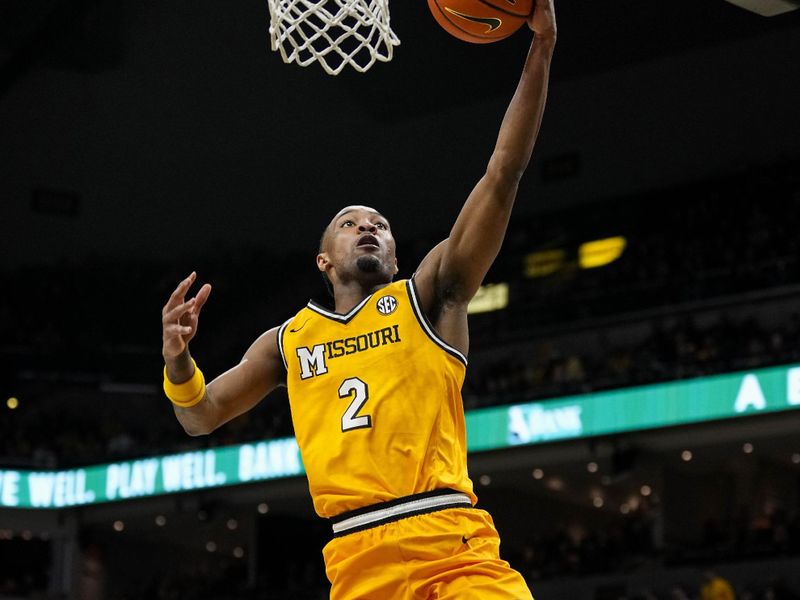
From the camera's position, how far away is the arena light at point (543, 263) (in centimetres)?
2642

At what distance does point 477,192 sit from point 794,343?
16531 mm

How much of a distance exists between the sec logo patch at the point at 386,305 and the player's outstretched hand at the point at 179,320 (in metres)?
0.60

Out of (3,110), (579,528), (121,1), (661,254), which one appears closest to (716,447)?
(661,254)

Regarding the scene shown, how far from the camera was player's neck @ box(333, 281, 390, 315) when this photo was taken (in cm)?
483

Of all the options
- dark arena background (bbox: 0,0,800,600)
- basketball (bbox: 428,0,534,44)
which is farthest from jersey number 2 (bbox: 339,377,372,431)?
dark arena background (bbox: 0,0,800,600)

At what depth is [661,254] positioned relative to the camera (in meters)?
24.5

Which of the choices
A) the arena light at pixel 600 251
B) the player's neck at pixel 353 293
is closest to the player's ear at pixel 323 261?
the player's neck at pixel 353 293

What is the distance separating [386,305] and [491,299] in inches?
889

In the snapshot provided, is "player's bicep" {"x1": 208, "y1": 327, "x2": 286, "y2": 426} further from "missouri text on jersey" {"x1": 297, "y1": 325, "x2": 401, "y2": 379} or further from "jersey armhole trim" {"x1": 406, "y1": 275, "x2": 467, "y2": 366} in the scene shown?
"jersey armhole trim" {"x1": 406, "y1": 275, "x2": 467, "y2": 366}

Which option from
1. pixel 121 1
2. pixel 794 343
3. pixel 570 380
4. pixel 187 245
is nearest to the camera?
pixel 794 343

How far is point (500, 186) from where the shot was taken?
4.45 m

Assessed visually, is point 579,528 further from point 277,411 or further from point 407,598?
point 407,598

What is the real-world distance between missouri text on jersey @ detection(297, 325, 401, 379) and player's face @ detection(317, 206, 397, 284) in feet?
0.90

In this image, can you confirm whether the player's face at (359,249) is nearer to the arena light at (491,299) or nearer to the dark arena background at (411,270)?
the dark arena background at (411,270)
